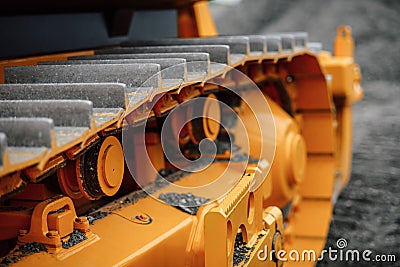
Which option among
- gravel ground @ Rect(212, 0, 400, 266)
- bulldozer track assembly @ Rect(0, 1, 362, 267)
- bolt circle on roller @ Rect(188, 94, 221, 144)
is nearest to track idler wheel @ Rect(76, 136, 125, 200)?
bulldozer track assembly @ Rect(0, 1, 362, 267)

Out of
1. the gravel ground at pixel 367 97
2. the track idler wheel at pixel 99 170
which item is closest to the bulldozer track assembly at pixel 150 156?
the track idler wheel at pixel 99 170

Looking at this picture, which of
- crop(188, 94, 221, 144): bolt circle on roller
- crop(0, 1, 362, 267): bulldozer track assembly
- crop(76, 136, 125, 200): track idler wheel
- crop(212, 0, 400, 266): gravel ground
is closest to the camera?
crop(0, 1, 362, 267): bulldozer track assembly

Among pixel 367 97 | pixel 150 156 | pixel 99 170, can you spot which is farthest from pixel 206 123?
pixel 367 97

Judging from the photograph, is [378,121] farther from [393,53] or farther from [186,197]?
[186,197]

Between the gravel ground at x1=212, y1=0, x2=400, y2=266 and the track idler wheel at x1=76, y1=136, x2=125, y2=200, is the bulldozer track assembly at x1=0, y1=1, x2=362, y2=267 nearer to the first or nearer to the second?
the track idler wheel at x1=76, y1=136, x2=125, y2=200

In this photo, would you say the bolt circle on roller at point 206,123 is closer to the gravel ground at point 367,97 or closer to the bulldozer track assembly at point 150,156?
→ the bulldozer track assembly at point 150,156

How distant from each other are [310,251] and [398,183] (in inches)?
89.8

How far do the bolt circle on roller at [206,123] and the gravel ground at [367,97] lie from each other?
1331mm

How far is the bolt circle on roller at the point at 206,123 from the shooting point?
2496 millimetres

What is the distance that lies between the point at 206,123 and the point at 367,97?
8480 mm

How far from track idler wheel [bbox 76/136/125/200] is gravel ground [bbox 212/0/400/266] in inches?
78.2

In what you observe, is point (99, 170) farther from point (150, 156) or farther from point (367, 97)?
point (367, 97)

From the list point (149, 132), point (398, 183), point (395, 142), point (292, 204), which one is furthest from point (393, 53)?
point (149, 132)

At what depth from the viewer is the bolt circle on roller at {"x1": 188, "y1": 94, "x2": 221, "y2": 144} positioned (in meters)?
2.50
